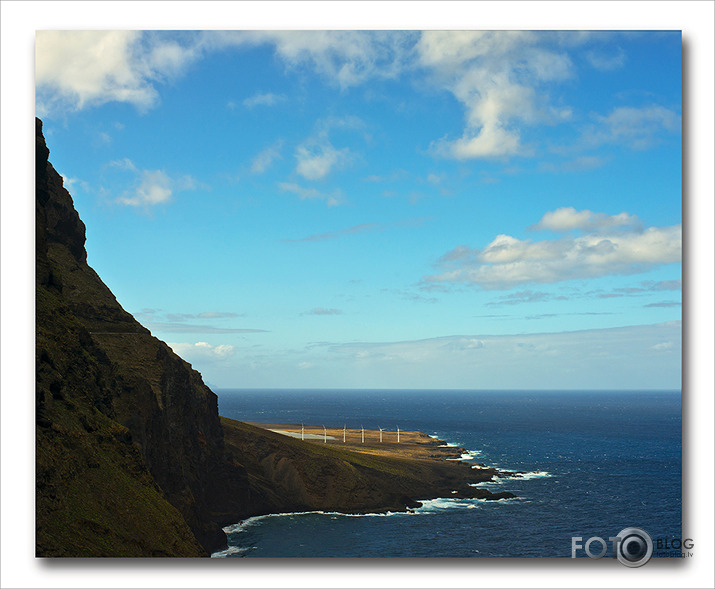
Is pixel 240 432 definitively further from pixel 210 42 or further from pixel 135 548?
pixel 210 42

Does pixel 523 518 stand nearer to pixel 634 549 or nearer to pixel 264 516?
pixel 264 516

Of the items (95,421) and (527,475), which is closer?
(95,421)

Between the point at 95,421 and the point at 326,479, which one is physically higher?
the point at 95,421

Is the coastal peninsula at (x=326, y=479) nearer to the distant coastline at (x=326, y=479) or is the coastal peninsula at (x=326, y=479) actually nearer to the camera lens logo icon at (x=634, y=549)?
the distant coastline at (x=326, y=479)

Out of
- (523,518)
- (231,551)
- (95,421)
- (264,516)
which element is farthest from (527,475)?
(95,421)
